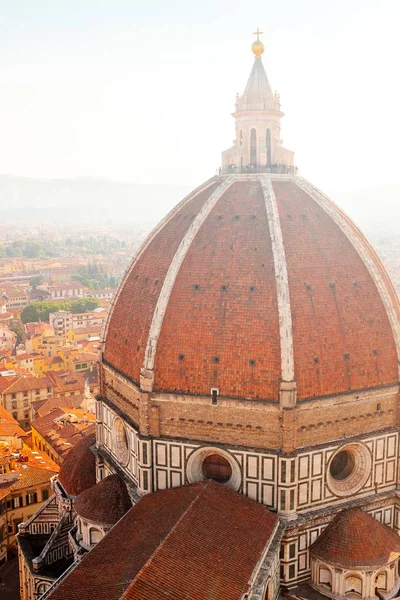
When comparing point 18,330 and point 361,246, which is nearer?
point 361,246

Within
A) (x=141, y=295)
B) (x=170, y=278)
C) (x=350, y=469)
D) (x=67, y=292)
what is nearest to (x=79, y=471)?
(x=141, y=295)

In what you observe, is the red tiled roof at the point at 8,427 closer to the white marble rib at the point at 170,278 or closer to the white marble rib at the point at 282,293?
the white marble rib at the point at 170,278

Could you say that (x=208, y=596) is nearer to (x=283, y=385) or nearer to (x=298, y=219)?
(x=283, y=385)

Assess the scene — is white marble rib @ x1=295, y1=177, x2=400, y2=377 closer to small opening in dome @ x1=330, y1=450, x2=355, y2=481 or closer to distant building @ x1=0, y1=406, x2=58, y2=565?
small opening in dome @ x1=330, y1=450, x2=355, y2=481

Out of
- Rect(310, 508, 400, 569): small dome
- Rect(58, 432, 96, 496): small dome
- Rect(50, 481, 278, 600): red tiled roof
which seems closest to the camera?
Rect(50, 481, 278, 600): red tiled roof

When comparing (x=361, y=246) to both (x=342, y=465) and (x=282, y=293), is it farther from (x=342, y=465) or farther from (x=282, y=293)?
(x=342, y=465)

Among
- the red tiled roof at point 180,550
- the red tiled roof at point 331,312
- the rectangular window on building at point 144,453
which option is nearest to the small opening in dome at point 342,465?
the red tiled roof at point 331,312

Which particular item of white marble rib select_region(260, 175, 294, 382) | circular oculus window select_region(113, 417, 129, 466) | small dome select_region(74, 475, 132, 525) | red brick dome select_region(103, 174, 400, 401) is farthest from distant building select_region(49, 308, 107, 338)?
white marble rib select_region(260, 175, 294, 382)
